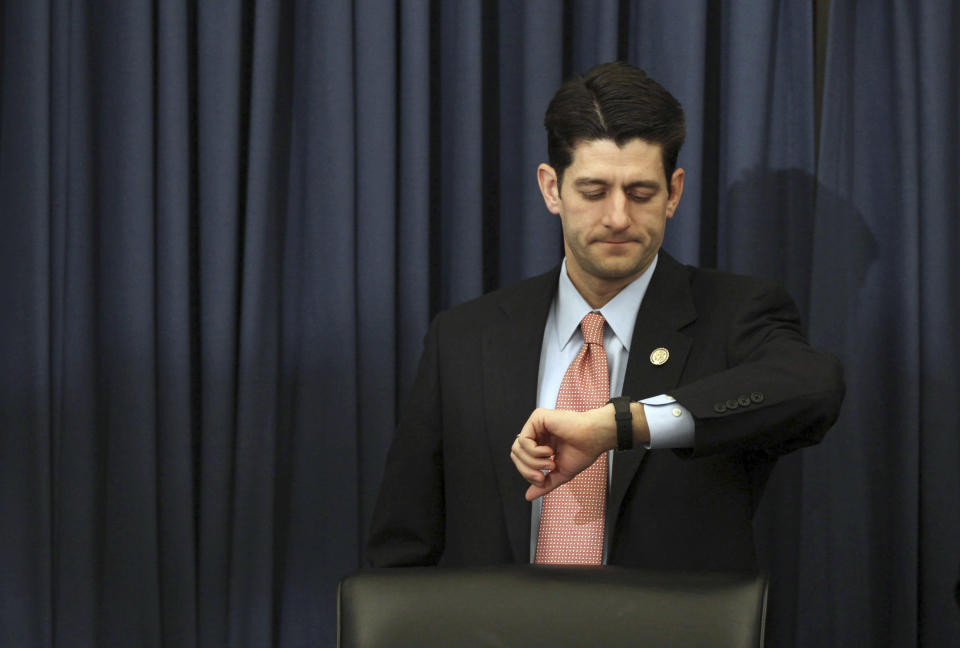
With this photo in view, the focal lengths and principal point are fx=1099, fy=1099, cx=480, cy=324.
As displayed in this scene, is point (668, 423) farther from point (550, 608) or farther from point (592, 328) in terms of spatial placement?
point (550, 608)

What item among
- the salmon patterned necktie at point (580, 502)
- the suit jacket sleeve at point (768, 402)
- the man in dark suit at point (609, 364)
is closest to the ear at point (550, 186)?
the man in dark suit at point (609, 364)

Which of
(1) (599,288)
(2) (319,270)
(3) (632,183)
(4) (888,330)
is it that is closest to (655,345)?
(1) (599,288)

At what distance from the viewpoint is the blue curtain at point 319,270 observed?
1938mm

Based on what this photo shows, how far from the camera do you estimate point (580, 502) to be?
1.56 meters

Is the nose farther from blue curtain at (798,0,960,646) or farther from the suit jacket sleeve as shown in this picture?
blue curtain at (798,0,960,646)

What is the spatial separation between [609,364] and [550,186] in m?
0.29

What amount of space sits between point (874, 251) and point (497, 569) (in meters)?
1.26

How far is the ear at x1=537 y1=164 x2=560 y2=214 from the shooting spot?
1685 millimetres

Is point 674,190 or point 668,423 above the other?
point 674,190

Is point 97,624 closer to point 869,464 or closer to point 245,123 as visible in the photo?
point 245,123

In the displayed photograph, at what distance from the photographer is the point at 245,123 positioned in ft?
6.72

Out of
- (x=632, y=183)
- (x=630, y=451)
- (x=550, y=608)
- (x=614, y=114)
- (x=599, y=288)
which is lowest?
(x=550, y=608)

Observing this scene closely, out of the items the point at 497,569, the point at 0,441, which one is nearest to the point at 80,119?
the point at 0,441

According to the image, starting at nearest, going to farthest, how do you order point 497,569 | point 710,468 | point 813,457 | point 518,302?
point 497,569, point 710,468, point 518,302, point 813,457
